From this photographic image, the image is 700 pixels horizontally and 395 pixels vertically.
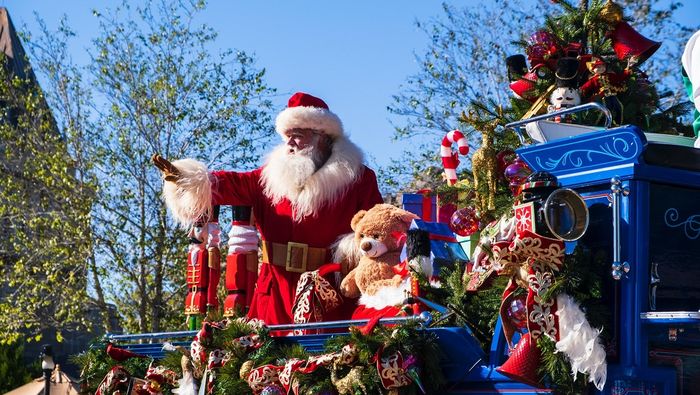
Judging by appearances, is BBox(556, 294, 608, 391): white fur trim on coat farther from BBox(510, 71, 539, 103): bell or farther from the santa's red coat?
the santa's red coat

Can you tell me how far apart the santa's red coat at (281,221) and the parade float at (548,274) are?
0.73 meters

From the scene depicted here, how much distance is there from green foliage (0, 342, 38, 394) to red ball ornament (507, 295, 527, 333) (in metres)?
15.0

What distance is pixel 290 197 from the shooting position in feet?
23.8

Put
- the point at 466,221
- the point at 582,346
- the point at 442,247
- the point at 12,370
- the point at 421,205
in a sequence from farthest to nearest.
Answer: the point at 12,370, the point at 421,205, the point at 466,221, the point at 442,247, the point at 582,346

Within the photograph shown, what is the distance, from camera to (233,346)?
5797 millimetres

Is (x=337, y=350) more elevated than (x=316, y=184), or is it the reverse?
(x=316, y=184)

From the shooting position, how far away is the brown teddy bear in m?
6.28

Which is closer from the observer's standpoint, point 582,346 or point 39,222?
point 582,346

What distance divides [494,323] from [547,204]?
32.8 inches

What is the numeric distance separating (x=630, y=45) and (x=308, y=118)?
242 centimetres

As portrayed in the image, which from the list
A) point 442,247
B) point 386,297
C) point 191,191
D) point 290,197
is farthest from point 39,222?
point 442,247

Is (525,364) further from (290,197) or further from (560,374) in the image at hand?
(290,197)

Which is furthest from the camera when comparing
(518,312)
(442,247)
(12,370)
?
(12,370)

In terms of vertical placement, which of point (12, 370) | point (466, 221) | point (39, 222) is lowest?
point (12, 370)
